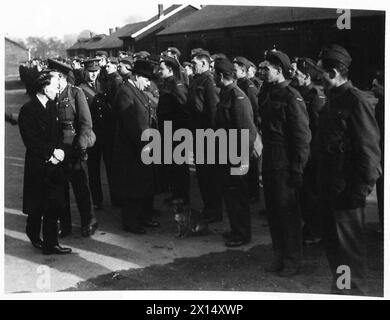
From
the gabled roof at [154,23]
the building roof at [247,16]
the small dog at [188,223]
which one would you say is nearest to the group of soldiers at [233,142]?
the small dog at [188,223]

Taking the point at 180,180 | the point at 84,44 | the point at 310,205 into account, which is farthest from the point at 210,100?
the point at 84,44

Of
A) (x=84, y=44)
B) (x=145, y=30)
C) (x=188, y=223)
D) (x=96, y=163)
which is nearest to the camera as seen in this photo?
(x=188, y=223)

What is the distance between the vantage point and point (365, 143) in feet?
12.4

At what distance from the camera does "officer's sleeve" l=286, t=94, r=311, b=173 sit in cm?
437

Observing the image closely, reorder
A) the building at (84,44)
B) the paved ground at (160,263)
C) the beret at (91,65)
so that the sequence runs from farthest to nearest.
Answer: the building at (84,44), the beret at (91,65), the paved ground at (160,263)

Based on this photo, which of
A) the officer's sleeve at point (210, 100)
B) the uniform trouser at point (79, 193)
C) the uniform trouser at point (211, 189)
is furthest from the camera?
the uniform trouser at point (211, 189)

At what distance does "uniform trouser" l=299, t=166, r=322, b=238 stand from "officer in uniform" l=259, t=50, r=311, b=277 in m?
0.74

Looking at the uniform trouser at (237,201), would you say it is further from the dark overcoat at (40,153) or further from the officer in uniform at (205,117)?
the dark overcoat at (40,153)

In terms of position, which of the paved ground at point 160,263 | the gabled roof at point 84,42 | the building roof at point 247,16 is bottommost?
the paved ground at point 160,263

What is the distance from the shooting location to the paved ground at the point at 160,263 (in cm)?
455

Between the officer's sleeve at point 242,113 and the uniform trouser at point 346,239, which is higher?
the officer's sleeve at point 242,113

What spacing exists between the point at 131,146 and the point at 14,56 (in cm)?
189

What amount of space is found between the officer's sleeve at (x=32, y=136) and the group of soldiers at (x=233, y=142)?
0.03 feet

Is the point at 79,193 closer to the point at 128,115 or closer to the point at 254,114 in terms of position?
the point at 128,115
